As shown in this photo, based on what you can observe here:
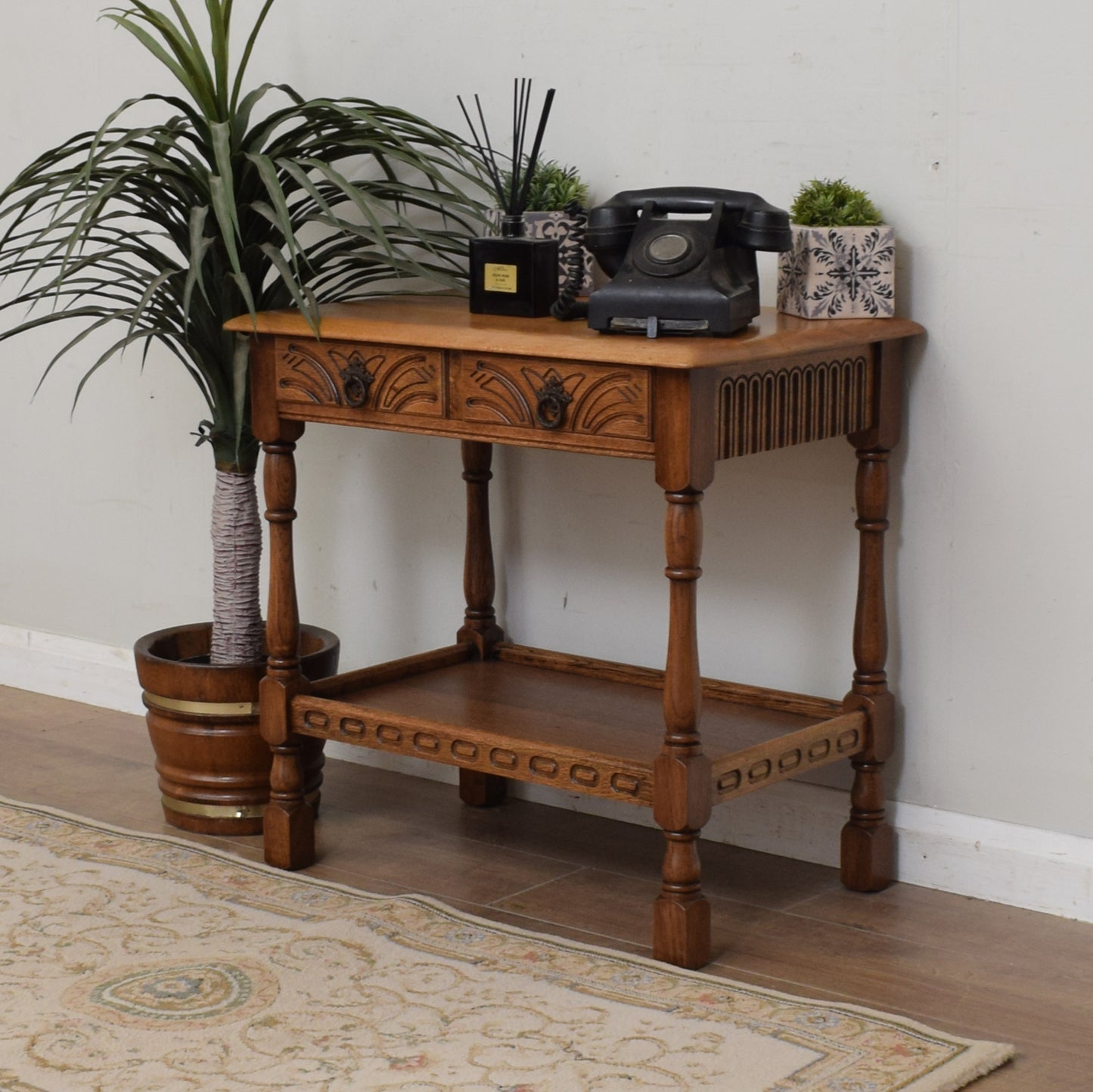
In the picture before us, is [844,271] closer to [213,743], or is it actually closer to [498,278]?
[498,278]

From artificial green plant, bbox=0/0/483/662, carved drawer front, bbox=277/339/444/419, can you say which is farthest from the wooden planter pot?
carved drawer front, bbox=277/339/444/419

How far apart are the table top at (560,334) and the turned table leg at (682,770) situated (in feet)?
0.69

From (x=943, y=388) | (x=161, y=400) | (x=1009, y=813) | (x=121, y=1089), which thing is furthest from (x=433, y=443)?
(x=121, y=1089)

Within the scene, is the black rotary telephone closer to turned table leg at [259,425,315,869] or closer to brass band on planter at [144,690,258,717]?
turned table leg at [259,425,315,869]

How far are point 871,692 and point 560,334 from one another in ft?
2.71

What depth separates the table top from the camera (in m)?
2.40

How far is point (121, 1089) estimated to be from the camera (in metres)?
2.15

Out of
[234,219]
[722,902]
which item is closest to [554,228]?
[234,219]

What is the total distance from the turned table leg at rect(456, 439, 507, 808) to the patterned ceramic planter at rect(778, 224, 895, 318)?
799 mm

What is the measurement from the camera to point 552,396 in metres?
2.52

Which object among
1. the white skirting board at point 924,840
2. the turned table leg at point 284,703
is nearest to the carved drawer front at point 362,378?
the turned table leg at point 284,703

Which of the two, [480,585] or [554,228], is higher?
[554,228]

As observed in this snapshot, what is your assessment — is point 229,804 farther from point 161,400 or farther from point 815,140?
point 815,140

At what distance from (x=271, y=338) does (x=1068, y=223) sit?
1297 mm
